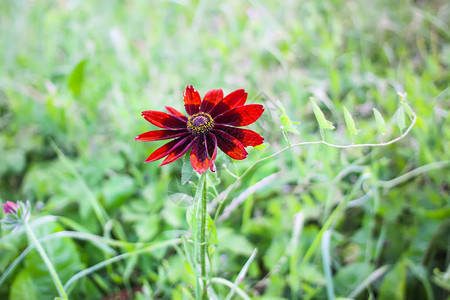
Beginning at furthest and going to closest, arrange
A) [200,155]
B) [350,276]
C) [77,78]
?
1. [77,78]
2. [350,276]
3. [200,155]

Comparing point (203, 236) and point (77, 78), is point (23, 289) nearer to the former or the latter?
point (203, 236)

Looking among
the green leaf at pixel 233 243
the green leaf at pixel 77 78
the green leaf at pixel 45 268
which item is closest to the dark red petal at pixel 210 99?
the green leaf at pixel 233 243

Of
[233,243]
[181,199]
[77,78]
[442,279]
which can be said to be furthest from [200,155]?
[77,78]

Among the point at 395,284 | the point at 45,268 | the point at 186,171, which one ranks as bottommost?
the point at 395,284

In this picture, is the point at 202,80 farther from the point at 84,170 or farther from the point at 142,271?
the point at 142,271

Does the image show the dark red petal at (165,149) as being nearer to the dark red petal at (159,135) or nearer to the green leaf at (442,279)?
the dark red petal at (159,135)

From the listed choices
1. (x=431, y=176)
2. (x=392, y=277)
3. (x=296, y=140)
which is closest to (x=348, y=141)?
(x=296, y=140)

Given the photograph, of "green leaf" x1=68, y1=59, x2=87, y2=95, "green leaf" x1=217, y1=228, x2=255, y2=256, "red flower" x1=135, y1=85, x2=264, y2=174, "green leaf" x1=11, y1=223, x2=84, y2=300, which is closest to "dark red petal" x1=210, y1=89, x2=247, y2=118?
"red flower" x1=135, y1=85, x2=264, y2=174
